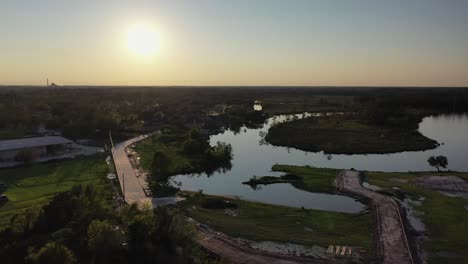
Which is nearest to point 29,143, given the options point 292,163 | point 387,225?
point 292,163

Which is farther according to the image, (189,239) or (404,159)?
(404,159)

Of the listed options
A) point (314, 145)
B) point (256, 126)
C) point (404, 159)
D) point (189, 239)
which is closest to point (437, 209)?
point (189, 239)

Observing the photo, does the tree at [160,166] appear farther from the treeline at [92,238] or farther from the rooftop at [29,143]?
the treeline at [92,238]

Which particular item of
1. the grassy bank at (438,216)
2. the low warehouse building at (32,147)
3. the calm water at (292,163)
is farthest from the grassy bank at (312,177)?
the low warehouse building at (32,147)

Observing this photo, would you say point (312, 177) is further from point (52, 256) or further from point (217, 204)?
point (52, 256)

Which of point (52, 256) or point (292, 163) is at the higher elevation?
point (52, 256)

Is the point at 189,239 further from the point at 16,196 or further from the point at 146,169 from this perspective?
the point at 146,169
